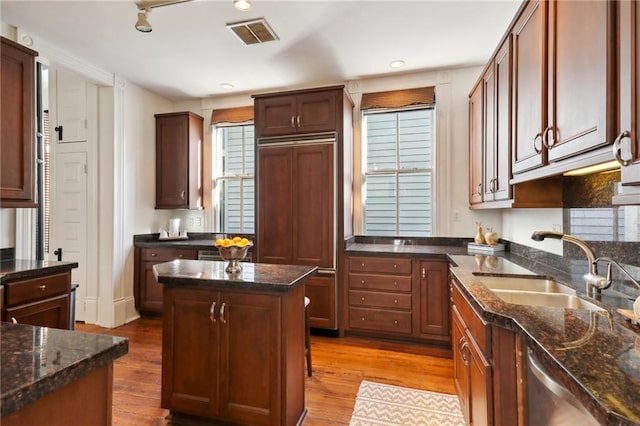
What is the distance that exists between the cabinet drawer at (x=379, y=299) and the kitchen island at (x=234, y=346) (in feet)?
4.63

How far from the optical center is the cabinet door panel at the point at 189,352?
6.11 feet

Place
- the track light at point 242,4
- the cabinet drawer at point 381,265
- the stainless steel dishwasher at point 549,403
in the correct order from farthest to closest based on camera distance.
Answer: the cabinet drawer at point 381,265, the track light at point 242,4, the stainless steel dishwasher at point 549,403

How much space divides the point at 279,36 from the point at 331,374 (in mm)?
3010

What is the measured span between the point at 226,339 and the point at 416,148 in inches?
118

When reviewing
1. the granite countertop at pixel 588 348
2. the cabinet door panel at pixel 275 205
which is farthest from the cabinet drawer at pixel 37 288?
Result: the granite countertop at pixel 588 348

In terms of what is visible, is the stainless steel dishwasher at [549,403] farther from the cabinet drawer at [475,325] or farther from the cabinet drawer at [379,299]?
the cabinet drawer at [379,299]

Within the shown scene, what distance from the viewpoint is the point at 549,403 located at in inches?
39.4

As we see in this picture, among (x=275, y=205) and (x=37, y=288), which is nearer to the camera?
(x=37, y=288)

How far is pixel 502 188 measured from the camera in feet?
7.36

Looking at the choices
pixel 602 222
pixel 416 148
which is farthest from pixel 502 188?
pixel 416 148

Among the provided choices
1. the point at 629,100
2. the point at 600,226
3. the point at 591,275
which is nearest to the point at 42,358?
the point at 629,100

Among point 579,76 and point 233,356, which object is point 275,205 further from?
point 579,76

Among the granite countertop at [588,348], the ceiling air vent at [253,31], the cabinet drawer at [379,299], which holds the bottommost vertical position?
the cabinet drawer at [379,299]

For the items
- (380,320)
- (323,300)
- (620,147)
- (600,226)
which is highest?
(620,147)
